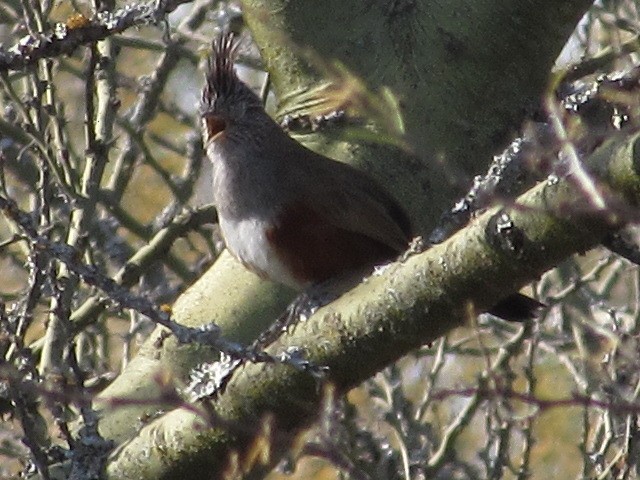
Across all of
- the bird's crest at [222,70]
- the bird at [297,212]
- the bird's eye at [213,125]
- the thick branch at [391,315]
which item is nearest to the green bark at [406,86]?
the bird at [297,212]

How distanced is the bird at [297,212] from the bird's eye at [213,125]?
0.06 metres

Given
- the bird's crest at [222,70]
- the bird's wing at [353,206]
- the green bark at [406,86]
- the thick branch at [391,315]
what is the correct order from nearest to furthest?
the thick branch at [391,315]
the green bark at [406,86]
the bird's wing at [353,206]
the bird's crest at [222,70]

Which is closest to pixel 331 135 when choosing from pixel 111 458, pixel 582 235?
pixel 111 458

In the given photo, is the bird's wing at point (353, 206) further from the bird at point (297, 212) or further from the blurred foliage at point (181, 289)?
the blurred foliage at point (181, 289)

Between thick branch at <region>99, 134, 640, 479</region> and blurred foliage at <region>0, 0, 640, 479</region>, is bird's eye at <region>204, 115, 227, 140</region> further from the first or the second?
thick branch at <region>99, 134, 640, 479</region>

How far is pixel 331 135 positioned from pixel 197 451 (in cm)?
A: 151

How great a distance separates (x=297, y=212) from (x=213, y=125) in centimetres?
62

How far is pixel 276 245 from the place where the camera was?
165 inches

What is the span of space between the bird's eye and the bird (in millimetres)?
61

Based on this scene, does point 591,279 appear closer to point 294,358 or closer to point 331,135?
point 331,135

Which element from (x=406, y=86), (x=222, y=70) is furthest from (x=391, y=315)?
(x=222, y=70)

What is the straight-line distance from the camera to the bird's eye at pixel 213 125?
4.77 meters

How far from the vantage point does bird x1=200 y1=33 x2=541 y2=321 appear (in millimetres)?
4160

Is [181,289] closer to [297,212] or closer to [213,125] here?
[213,125]
